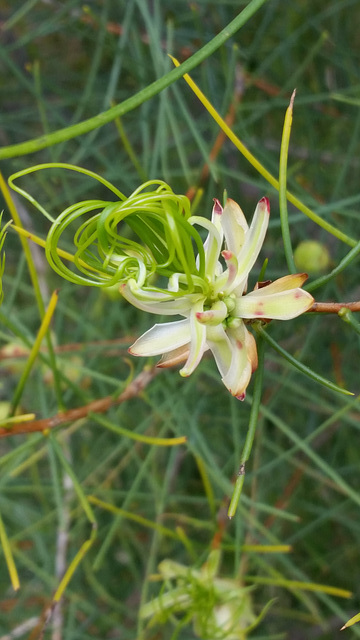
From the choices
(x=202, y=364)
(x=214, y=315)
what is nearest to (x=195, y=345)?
(x=214, y=315)

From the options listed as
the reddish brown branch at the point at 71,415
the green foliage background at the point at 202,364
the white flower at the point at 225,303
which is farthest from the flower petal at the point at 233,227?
the green foliage background at the point at 202,364

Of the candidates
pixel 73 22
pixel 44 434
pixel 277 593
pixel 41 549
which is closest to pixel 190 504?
pixel 277 593

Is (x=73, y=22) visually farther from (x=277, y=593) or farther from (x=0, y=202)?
(x=277, y=593)

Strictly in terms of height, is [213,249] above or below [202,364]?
above

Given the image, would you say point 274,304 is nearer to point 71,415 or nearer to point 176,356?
point 176,356

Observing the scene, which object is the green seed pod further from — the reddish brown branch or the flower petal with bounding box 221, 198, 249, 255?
the flower petal with bounding box 221, 198, 249, 255

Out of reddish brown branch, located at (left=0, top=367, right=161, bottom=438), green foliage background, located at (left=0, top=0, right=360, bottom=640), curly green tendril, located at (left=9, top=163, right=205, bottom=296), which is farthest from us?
green foliage background, located at (left=0, top=0, right=360, bottom=640)

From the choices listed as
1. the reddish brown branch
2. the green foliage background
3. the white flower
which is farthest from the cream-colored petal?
the green foliage background

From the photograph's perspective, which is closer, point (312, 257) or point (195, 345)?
point (195, 345)
